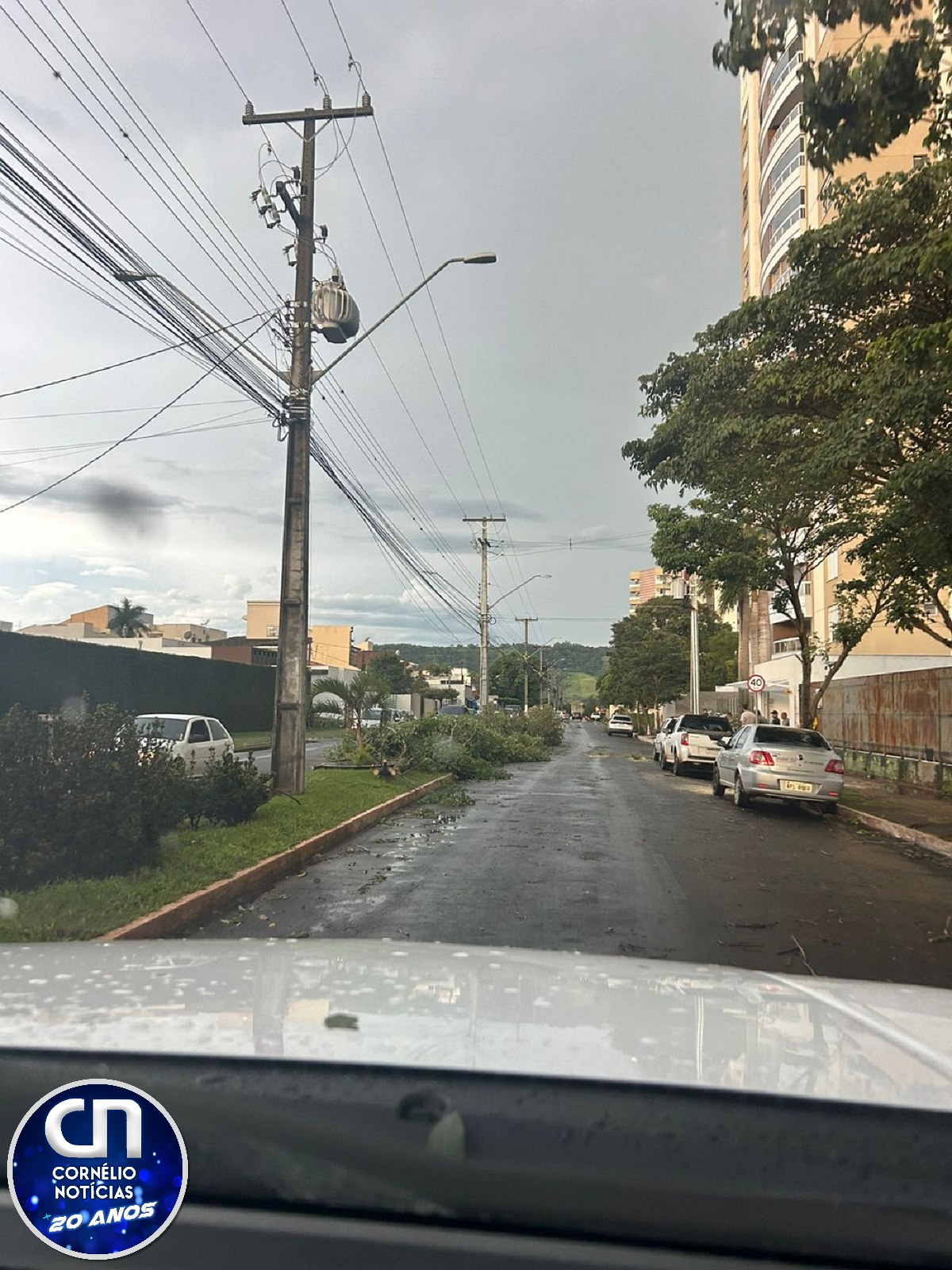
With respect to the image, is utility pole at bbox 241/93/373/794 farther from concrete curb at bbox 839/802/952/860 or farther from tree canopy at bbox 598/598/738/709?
tree canopy at bbox 598/598/738/709

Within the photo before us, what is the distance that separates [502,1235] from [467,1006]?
0.73 metres

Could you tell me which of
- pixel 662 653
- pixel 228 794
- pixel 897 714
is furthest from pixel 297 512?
pixel 662 653

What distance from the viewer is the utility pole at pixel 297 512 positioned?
14.1 meters

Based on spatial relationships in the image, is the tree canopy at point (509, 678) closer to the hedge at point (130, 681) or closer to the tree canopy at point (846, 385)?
the hedge at point (130, 681)

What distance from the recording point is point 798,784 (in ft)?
51.8

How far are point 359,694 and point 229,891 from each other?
41.3ft

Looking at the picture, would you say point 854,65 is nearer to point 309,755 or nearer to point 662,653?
point 309,755

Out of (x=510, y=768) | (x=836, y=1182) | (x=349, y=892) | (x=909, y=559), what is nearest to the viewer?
(x=836, y=1182)

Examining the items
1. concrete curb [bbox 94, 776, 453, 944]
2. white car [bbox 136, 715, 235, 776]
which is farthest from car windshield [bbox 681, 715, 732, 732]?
concrete curb [bbox 94, 776, 453, 944]

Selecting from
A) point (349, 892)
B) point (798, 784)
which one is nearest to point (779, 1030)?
point (349, 892)

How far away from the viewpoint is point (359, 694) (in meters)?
20.7

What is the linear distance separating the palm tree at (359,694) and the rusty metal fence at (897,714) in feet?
37.3

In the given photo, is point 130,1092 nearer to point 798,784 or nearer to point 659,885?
point 659,885

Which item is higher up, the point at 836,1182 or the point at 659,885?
the point at 836,1182
